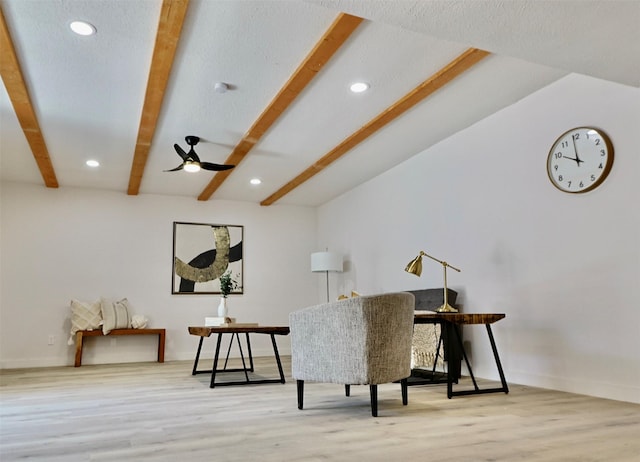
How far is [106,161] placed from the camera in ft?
18.9

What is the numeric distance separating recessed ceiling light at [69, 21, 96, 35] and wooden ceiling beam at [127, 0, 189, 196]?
1.24 feet

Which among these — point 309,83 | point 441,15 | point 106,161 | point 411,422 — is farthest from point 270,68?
point 106,161

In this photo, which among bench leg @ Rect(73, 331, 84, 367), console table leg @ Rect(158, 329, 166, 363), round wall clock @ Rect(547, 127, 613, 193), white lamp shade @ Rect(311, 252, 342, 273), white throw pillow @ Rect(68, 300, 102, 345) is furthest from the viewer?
white lamp shade @ Rect(311, 252, 342, 273)

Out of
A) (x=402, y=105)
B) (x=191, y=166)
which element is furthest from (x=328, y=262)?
(x=402, y=105)

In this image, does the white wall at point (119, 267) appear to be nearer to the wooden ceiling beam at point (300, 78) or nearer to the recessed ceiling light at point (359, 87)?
the wooden ceiling beam at point (300, 78)

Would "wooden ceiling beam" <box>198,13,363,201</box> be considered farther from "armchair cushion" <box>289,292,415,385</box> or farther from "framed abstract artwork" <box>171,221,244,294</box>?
"framed abstract artwork" <box>171,221,244,294</box>

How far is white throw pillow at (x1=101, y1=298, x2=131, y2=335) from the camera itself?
629 centimetres

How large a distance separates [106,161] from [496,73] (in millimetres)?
4358

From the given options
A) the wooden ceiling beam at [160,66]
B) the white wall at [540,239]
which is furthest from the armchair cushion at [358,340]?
the wooden ceiling beam at [160,66]

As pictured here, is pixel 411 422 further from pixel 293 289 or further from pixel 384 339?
pixel 293 289

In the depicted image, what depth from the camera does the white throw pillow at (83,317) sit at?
629 centimetres

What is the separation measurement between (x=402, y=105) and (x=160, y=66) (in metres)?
1.96

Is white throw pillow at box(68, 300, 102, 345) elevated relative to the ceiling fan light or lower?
lower

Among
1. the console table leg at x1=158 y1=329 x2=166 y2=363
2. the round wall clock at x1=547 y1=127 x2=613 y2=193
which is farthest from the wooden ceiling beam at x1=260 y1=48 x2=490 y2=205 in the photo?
the console table leg at x1=158 y1=329 x2=166 y2=363
